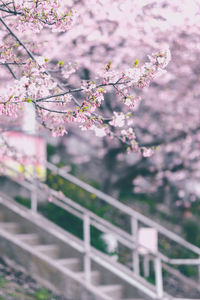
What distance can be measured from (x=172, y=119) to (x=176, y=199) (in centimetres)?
366

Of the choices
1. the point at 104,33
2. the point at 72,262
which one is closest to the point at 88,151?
the point at 104,33

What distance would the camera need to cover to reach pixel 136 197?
1302cm

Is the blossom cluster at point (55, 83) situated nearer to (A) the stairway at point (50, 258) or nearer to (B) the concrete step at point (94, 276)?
(A) the stairway at point (50, 258)

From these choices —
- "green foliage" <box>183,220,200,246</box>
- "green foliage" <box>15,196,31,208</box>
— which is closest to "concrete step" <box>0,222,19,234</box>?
"green foliage" <box>15,196,31,208</box>

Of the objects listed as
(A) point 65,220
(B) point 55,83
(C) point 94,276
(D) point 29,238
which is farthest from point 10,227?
(B) point 55,83

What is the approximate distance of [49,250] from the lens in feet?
24.8

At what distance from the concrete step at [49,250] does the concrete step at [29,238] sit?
0.21 metres

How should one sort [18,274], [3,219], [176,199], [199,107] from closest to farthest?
[18,274], [3,219], [199,107], [176,199]

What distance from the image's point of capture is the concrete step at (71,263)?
7374 mm

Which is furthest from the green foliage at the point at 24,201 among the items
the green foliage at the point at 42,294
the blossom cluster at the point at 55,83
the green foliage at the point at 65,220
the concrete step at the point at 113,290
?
the blossom cluster at the point at 55,83

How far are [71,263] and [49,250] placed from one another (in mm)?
458

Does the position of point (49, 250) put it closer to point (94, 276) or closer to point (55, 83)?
point (94, 276)

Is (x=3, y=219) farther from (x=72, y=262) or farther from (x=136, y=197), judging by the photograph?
(x=136, y=197)

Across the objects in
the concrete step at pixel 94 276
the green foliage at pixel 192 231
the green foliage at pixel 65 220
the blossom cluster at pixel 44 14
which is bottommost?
the concrete step at pixel 94 276
